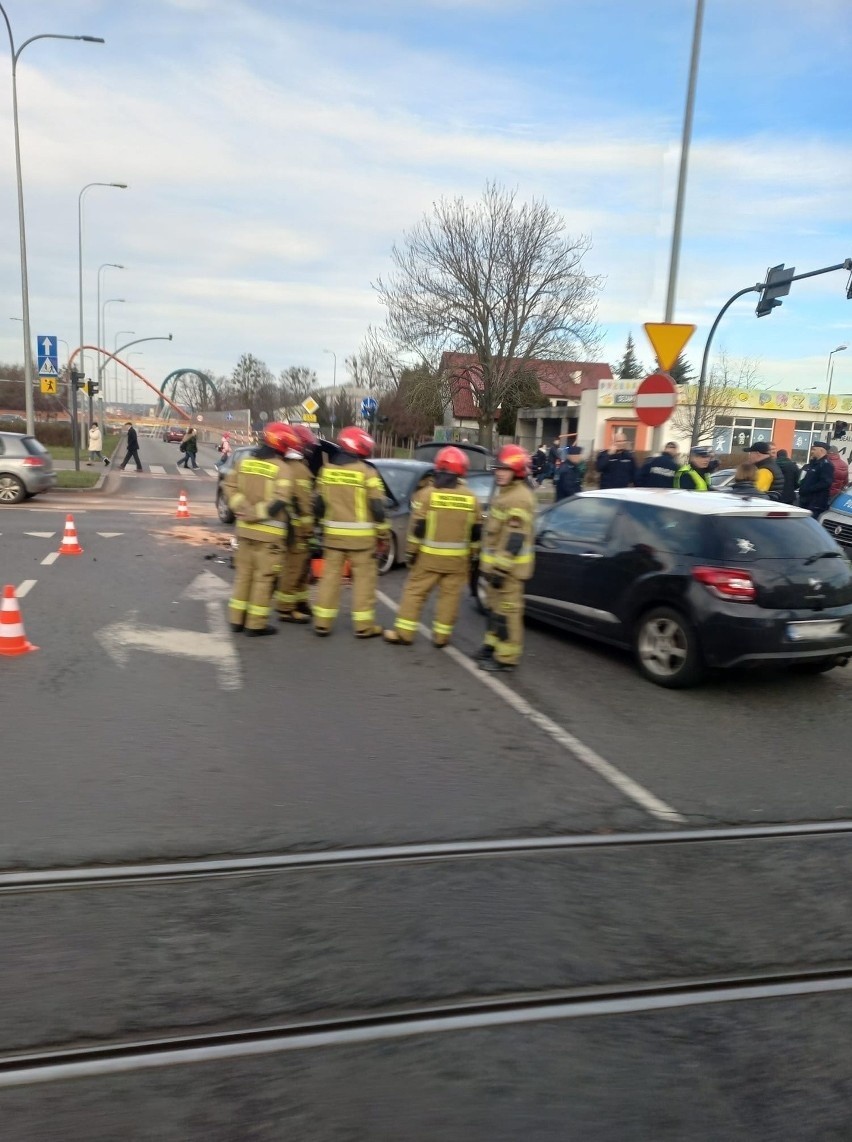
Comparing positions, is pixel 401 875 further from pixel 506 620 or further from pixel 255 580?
pixel 255 580

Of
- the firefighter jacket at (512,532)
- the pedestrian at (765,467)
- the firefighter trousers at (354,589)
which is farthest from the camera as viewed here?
the pedestrian at (765,467)

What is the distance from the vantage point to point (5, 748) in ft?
16.2

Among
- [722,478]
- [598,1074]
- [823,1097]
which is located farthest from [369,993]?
[722,478]

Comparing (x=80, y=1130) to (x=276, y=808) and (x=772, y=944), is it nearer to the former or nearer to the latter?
(x=276, y=808)

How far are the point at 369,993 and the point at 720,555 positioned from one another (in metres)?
4.59

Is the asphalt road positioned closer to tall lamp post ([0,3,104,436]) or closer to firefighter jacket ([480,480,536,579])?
firefighter jacket ([480,480,536,579])

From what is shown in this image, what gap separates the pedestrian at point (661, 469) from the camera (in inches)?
449

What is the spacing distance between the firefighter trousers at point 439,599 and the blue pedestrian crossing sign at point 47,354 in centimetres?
1935

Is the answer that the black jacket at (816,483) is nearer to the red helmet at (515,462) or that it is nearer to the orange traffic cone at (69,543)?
the red helmet at (515,462)

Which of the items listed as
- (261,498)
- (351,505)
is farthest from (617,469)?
(261,498)

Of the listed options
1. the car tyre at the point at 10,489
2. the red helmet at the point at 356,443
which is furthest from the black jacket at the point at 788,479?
the car tyre at the point at 10,489

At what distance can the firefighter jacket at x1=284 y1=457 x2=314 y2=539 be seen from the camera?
26.6ft

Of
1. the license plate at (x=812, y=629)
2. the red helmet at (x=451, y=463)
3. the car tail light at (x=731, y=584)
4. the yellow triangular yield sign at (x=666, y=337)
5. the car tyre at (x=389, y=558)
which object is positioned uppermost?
the yellow triangular yield sign at (x=666, y=337)

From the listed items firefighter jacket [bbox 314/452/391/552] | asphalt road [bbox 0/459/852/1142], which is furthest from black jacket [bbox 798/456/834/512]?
firefighter jacket [bbox 314/452/391/552]
